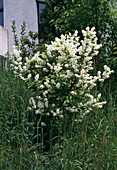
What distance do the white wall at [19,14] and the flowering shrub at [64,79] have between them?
4615 millimetres

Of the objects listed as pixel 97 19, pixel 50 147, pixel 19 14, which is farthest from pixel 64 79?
pixel 19 14

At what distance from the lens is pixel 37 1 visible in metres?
8.49

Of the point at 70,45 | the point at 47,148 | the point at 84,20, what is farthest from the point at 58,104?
the point at 84,20

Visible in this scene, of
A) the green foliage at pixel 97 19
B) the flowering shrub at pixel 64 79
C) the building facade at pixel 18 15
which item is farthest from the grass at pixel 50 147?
the building facade at pixel 18 15

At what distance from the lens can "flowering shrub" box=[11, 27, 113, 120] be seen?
3.45m

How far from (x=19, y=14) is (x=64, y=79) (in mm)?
5284

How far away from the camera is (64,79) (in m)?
3.46

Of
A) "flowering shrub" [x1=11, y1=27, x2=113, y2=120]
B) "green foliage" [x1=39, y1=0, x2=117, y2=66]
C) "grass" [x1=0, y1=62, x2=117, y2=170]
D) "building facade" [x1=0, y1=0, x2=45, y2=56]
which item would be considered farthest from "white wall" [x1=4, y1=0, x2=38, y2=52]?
"flowering shrub" [x1=11, y1=27, x2=113, y2=120]

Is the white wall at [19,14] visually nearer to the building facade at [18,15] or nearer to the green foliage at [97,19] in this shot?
the building facade at [18,15]

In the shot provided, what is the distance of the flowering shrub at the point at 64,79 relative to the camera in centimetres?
345

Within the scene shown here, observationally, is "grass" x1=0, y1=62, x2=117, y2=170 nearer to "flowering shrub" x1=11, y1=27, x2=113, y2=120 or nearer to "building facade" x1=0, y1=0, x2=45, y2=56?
"flowering shrub" x1=11, y1=27, x2=113, y2=120

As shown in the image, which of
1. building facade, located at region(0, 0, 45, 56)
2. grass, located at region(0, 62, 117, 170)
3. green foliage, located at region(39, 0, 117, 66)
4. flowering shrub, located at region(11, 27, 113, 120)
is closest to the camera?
grass, located at region(0, 62, 117, 170)

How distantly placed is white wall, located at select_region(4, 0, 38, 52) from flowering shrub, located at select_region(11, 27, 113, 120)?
4.62 m

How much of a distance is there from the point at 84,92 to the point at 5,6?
568 cm
